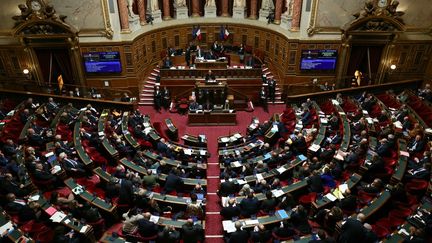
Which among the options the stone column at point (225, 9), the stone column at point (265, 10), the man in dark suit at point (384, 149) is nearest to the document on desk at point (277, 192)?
the man in dark suit at point (384, 149)

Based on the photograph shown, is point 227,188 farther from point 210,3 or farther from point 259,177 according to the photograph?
point 210,3

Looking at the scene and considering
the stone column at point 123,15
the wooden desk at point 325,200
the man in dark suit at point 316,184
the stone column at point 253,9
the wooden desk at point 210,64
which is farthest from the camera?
the stone column at point 253,9

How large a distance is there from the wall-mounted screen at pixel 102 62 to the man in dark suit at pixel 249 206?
11407 millimetres

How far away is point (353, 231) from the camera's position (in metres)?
7.99

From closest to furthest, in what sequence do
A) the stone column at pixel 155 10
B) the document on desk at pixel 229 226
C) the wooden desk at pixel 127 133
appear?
the document on desk at pixel 229 226, the wooden desk at pixel 127 133, the stone column at pixel 155 10

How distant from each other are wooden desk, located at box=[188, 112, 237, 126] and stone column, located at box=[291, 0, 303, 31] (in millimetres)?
5805

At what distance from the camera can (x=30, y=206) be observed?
9.02 metres

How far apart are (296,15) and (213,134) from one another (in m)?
7.76

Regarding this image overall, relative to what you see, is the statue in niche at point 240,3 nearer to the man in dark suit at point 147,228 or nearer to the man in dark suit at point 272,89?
the man in dark suit at point 272,89

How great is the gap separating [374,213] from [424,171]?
2.60m

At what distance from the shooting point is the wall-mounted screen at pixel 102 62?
17438mm

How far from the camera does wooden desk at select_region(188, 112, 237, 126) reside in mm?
16516

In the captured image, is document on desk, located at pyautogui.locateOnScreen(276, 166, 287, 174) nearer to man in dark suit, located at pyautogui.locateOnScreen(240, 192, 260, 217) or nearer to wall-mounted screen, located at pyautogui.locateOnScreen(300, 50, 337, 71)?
man in dark suit, located at pyautogui.locateOnScreen(240, 192, 260, 217)

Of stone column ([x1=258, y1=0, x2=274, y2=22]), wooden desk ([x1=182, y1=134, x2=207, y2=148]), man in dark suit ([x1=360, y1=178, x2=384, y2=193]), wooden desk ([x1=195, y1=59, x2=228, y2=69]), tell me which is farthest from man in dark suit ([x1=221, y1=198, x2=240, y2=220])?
stone column ([x1=258, y1=0, x2=274, y2=22])
